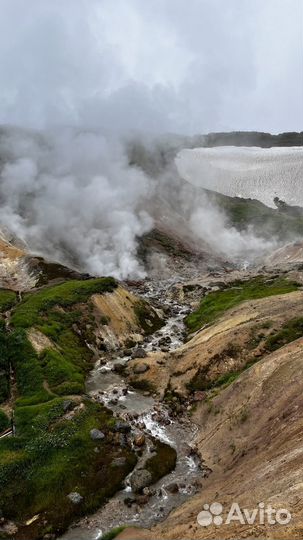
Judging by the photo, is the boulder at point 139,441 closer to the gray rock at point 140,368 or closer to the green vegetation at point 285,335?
the gray rock at point 140,368

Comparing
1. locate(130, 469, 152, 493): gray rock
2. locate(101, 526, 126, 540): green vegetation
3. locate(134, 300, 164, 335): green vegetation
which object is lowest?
locate(134, 300, 164, 335): green vegetation

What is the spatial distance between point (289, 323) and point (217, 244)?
342 feet

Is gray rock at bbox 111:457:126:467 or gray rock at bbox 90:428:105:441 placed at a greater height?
gray rock at bbox 90:428:105:441

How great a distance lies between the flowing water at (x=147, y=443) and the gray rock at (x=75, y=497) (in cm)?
160

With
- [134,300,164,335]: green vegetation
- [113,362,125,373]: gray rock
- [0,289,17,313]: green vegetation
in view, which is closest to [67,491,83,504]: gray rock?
[113,362,125,373]: gray rock

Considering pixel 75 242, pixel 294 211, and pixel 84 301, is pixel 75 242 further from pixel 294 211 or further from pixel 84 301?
pixel 294 211

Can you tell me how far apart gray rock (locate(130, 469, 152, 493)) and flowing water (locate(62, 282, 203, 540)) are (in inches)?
20.1

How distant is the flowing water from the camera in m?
30.9

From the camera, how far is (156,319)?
80438 millimetres

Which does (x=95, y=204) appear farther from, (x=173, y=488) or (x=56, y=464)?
(x=173, y=488)

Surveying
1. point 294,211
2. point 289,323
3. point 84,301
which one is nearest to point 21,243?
point 84,301

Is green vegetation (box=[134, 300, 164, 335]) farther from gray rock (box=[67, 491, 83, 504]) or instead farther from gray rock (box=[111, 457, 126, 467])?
gray rock (box=[67, 491, 83, 504])

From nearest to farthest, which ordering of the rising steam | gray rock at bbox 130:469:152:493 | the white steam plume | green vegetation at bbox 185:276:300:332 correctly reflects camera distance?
1. gray rock at bbox 130:469:152:493
2. green vegetation at bbox 185:276:300:332
3. the white steam plume
4. the rising steam

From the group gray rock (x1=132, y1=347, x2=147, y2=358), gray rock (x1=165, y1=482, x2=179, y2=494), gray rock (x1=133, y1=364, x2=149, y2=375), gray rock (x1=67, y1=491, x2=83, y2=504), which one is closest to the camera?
gray rock (x1=67, y1=491, x2=83, y2=504)
